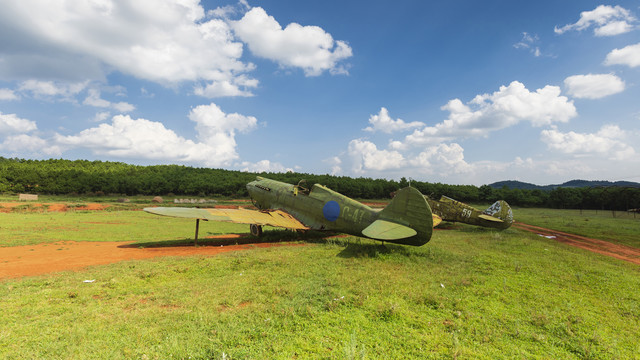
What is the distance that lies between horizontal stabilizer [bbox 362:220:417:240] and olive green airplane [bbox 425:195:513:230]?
31.6ft

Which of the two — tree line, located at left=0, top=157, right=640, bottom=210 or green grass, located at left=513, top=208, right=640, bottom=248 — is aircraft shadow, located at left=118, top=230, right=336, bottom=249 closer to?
green grass, located at left=513, top=208, right=640, bottom=248

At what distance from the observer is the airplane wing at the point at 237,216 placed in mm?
10795

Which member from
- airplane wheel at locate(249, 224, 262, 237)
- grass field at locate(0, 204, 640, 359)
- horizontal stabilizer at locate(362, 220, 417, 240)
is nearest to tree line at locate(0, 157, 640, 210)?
airplane wheel at locate(249, 224, 262, 237)

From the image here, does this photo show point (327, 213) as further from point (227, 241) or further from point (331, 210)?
point (227, 241)

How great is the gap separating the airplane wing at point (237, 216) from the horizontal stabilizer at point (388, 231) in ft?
16.1

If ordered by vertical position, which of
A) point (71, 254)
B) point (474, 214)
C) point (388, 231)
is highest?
point (388, 231)

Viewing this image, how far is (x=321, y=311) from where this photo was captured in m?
4.86

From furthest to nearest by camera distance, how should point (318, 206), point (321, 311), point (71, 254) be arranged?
point (318, 206), point (71, 254), point (321, 311)

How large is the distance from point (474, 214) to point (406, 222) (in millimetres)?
12402

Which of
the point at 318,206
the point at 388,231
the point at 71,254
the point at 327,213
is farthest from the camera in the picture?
the point at 318,206

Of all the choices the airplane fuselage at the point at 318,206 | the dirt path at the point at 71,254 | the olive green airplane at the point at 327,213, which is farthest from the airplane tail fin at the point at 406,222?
the dirt path at the point at 71,254

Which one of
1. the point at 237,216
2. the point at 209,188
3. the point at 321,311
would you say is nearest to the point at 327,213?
the point at 237,216

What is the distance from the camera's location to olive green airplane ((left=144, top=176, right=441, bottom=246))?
924 cm

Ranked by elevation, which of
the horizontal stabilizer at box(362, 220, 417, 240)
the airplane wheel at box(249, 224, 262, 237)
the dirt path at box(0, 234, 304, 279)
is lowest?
the dirt path at box(0, 234, 304, 279)
